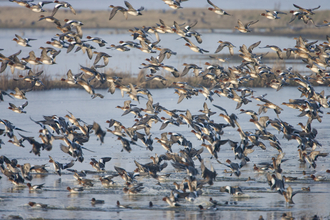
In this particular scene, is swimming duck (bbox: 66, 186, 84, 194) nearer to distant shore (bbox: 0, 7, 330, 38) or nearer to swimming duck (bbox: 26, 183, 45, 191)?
swimming duck (bbox: 26, 183, 45, 191)

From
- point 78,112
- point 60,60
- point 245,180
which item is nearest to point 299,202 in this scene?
point 245,180

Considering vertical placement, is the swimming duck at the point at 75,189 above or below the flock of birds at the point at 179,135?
below

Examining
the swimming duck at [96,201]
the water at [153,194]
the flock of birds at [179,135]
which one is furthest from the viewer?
the flock of birds at [179,135]

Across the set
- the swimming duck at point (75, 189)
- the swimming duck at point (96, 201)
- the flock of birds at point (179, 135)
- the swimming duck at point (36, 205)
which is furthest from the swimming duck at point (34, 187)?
the swimming duck at point (96, 201)

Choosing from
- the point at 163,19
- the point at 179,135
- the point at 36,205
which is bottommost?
the point at 36,205

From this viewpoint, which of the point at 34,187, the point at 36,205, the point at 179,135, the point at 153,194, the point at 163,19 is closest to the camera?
the point at 36,205

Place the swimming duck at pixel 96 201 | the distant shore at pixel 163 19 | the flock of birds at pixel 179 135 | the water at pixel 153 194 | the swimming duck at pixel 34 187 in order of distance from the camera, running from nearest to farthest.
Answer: the water at pixel 153 194 < the swimming duck at pixel 96 201 < the flock of birds at pixel 179 135 < the swimming duck at pixel 34 187 < the distant shore at pixel 163 19

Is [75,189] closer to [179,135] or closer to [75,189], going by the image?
[75,189]

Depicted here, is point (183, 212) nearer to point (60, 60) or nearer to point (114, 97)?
point (114, 97)

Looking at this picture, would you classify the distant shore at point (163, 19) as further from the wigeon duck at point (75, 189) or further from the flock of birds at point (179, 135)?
the wigeon duck at point (75, 189)

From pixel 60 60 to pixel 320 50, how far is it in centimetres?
3170

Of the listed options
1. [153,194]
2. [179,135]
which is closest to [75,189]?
[153,194]

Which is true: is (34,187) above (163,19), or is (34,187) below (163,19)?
below

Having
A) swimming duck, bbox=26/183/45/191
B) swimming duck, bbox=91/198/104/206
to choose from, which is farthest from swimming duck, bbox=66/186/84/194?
swimming duck, bbox=91/198/104/206
